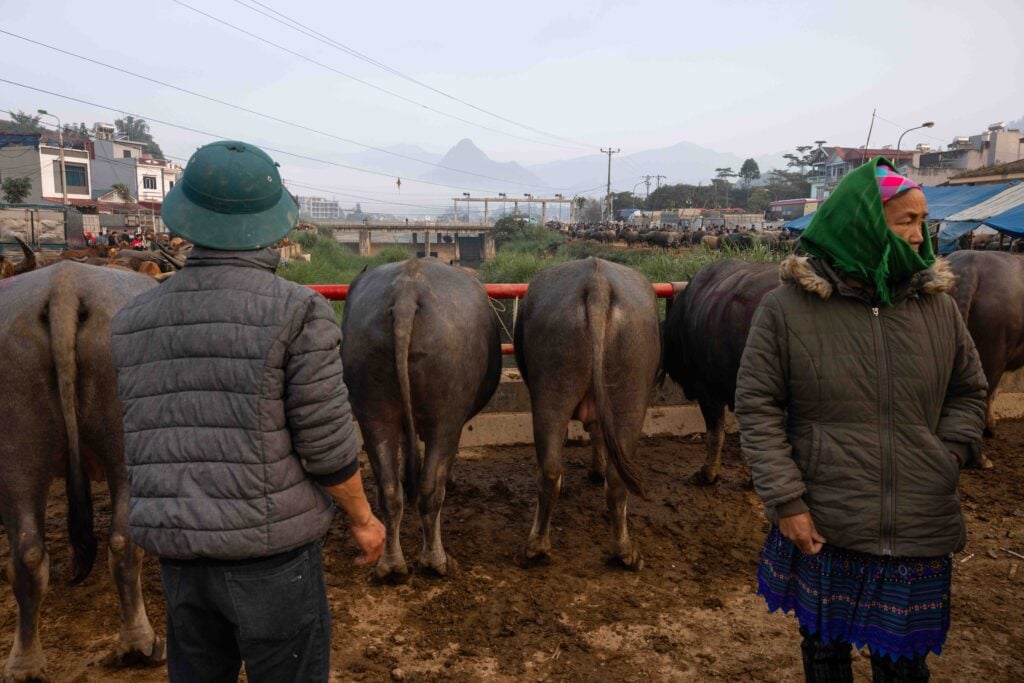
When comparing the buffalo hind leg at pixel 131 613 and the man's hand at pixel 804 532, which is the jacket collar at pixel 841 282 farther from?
the buffalo hind leg at pixel 131 613

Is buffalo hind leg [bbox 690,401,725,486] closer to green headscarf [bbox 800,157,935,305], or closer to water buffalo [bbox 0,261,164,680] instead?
green headscarf [bbox 800,157,935,305]

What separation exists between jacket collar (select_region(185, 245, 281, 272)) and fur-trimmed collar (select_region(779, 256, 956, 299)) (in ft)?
5.41

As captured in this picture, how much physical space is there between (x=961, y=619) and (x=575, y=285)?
264 cm

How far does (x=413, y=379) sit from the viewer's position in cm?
404

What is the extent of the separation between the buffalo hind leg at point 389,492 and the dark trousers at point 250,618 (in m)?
1.91

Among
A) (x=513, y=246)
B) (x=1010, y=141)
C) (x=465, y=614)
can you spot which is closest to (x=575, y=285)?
(x=465, y=614)

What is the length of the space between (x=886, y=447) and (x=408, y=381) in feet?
7.77

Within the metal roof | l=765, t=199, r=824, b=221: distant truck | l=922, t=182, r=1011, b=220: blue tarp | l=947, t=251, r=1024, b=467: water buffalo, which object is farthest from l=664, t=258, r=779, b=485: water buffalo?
l=765, t=199, r=824, b=221: distant truck

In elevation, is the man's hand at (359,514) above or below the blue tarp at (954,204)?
below

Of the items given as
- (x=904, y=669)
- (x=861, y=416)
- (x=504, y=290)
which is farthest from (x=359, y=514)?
(x=504, y=290)

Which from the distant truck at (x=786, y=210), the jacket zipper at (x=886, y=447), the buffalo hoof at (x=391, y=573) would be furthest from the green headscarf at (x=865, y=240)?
the distant truck at (x=786, y=210)

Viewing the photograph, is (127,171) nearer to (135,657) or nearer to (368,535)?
(135,657)

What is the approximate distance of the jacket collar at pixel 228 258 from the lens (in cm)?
212

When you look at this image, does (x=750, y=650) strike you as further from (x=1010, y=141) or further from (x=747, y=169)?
(x=747, y=169)
